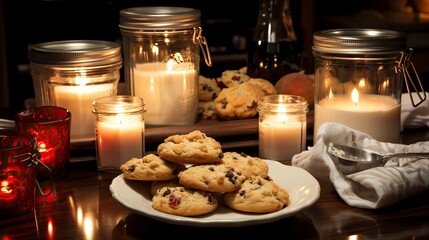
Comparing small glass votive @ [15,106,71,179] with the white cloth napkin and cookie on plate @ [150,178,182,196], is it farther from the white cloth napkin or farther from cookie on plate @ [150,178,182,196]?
the white cloth napkin

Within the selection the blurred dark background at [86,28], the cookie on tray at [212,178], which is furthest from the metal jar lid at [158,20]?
the blurred dark background at [86,28]

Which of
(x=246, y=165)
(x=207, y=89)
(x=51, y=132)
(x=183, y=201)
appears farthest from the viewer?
(x=207, y=89)

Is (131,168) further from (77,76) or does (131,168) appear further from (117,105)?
(77,76)

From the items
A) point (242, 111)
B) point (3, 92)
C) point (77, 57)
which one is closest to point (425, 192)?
point (242, 111)

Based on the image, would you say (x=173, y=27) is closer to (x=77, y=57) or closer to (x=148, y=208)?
(x=77, y=57)

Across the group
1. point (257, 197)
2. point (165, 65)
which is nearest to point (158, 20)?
point (165, 65)

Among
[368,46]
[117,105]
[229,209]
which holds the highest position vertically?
[368,46]

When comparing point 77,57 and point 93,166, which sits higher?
point 77,57

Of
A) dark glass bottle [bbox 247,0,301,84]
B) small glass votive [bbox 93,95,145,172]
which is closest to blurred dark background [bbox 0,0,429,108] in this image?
dark glass bottle [bbox 247,0,301,84]
